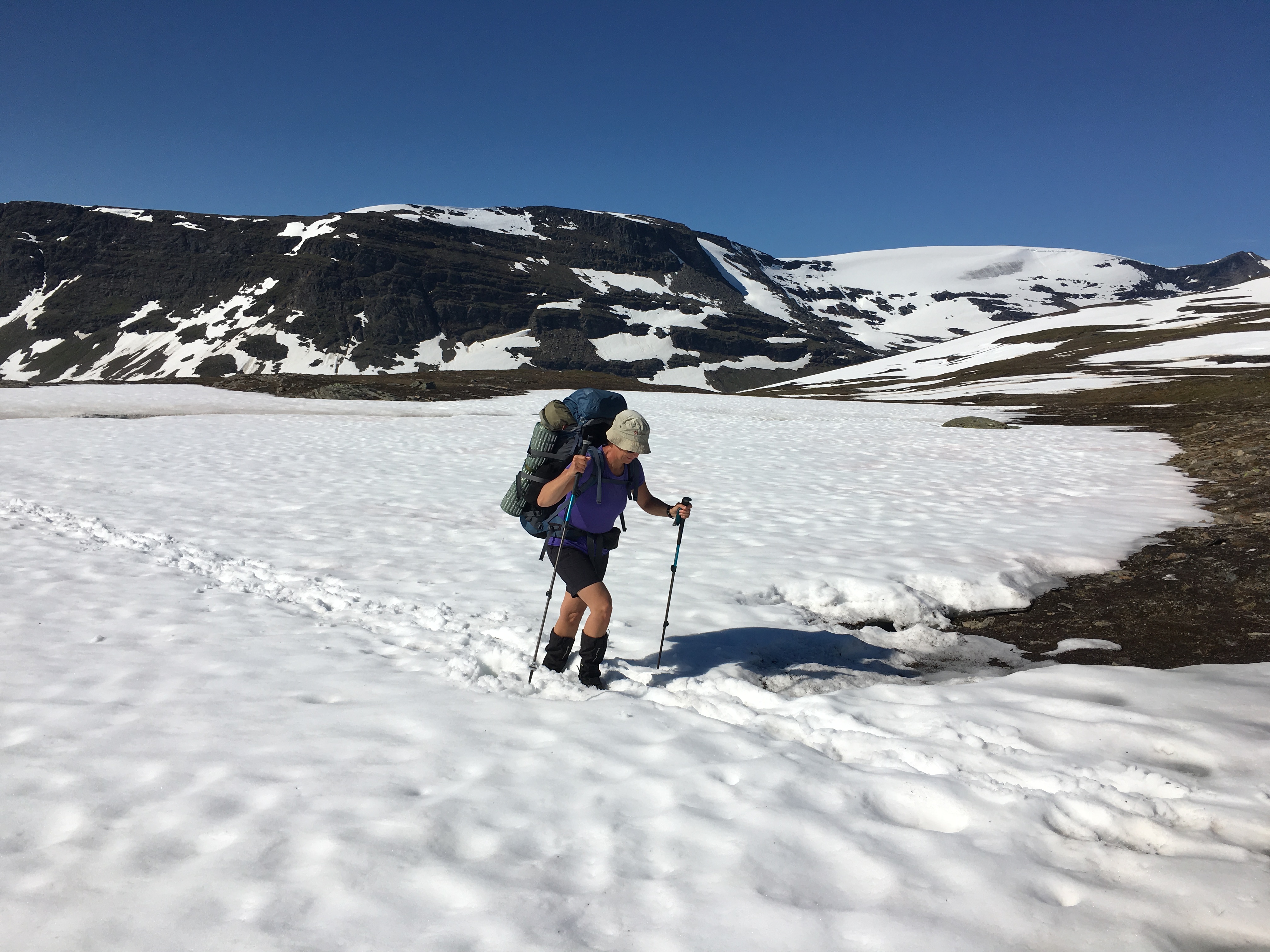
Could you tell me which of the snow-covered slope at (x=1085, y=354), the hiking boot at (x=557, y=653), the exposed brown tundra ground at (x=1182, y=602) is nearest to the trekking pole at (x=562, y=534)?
the hiking boot at (x=557, y=653)

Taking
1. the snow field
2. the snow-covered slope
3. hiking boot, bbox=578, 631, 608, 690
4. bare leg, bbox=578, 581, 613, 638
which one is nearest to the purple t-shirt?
bare leg, bbox=578, 581, 613, 638

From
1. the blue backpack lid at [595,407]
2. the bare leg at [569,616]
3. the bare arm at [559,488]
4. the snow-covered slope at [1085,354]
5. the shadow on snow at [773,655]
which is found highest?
the snow-covered slope at [1085,354]

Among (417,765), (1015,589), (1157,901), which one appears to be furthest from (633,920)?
(1015,589)

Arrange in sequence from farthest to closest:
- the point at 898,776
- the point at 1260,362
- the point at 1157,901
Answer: the point at 1260,362 < the point at 898,776 < the point at 1157,901

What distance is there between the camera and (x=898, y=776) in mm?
5367

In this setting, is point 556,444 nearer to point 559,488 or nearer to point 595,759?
point 559,488

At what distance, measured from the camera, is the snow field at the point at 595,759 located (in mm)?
3910

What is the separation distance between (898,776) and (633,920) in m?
2.43

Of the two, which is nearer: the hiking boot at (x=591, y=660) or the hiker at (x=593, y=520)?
the hiker at (x=593, y=520)

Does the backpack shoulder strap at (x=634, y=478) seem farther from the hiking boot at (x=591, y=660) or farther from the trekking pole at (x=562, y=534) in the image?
the hiking boot at (x=591, y=660)

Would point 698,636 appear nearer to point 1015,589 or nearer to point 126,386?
point 1015,589

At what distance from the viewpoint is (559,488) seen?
6.57 m

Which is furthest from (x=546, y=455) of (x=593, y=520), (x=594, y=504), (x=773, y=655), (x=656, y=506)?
(x=773, y=655)

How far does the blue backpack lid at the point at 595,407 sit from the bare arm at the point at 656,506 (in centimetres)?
78
